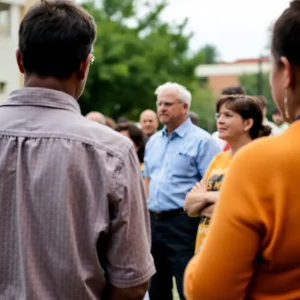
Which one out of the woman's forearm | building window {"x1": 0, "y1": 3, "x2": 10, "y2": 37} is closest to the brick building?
building window {"x1": 0, "y1": 3, "x2": 10, "y2": 37}

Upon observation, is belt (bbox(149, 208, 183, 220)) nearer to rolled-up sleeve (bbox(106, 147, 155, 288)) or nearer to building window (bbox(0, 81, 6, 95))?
rolled-up sleeve (bbox(106, 147, 155, 288))

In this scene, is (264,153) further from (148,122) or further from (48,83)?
(148,122)

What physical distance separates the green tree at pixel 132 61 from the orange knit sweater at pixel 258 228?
147 feet

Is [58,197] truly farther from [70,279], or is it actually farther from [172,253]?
[172,253]

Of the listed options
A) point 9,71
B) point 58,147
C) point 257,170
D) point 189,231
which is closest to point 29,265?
point 58,147

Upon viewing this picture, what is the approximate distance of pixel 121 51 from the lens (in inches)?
1885

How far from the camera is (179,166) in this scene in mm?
6672

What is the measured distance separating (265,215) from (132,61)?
47163mm

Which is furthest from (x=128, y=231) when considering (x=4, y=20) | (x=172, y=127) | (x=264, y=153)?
(x=4, y=20)

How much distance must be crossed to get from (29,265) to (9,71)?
35.6 m

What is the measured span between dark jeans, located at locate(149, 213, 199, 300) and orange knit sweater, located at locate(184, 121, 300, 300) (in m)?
4.22

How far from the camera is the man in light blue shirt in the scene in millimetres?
6594

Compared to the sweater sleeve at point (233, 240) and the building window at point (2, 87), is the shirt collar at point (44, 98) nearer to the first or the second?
the sweater sleeve at point (233, 240)

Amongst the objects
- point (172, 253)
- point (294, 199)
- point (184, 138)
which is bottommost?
point (172, 253)
